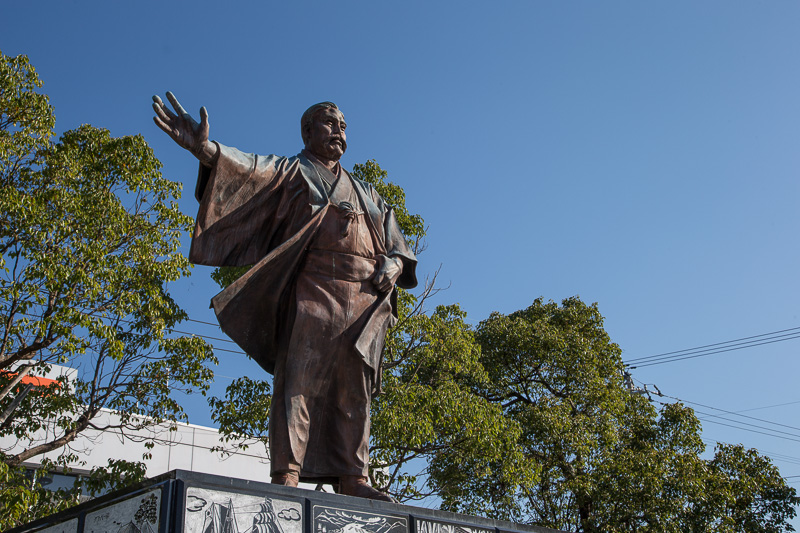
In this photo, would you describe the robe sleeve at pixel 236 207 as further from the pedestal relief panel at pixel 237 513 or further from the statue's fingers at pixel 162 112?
the pedestal relief panel at pixel 237 513

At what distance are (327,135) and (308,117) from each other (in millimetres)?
177

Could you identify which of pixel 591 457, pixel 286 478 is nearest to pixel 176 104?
pixel 286 478

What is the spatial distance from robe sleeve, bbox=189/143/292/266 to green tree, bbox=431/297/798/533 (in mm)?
7657

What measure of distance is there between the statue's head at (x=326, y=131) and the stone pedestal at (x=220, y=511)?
2041 mm

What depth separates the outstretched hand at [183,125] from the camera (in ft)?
12.1

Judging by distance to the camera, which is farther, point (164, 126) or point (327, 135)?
point (327, 135)

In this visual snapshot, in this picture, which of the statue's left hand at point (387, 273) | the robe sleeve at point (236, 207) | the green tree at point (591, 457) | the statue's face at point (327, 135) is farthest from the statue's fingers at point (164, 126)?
the green tree at point (591, 457)

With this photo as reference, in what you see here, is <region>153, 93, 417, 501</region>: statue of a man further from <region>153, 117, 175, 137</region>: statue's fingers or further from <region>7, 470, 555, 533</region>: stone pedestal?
<region>7, 470, 555, 533</region>: stone pedestal

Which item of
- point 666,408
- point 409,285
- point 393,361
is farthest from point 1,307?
point 666,408

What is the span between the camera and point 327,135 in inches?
173

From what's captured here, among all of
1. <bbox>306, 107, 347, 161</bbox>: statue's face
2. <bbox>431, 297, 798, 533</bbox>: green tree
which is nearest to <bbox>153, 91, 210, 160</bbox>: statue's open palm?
<bbox>306, 107, 347, 161</bbox>: statue's face

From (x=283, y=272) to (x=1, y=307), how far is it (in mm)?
5489

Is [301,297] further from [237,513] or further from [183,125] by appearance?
[237,513]

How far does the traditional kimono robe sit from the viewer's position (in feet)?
12.4
